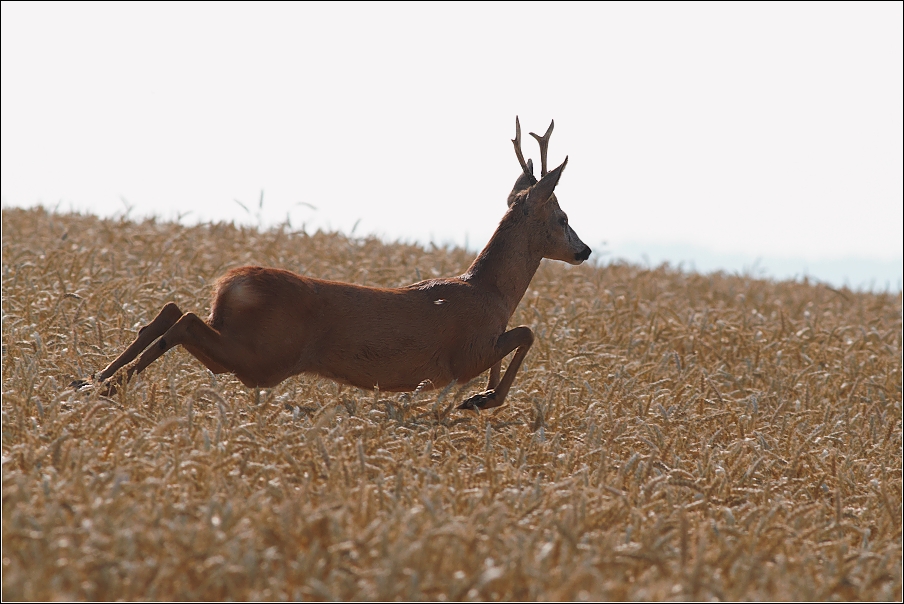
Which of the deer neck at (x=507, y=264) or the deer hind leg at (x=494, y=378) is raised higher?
the deer neck at (x=507, y=264)

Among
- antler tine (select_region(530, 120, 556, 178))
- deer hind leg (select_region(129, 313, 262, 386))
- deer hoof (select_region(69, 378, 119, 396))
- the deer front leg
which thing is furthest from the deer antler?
deer hoof (select_region(69, 378, 119, 396))

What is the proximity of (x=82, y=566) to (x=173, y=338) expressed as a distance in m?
2.11

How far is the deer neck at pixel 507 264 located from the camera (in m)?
6.79

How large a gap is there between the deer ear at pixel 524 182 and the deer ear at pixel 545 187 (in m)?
0.18

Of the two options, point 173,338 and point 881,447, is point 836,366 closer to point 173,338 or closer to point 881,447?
point 881,447

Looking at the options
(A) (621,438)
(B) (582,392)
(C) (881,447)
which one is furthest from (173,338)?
(C) (881,447)

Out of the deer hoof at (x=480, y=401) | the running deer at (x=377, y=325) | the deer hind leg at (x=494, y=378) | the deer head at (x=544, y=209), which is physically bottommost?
the deer hoof at (x=480, y=401)

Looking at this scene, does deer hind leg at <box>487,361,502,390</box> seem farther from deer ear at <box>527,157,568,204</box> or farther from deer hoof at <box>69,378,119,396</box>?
deer hoof at <box>69,378,119,396</box>

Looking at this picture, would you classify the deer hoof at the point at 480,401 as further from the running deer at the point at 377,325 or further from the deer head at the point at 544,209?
the deer head at the point at 544,209

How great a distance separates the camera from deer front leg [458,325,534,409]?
6.42m

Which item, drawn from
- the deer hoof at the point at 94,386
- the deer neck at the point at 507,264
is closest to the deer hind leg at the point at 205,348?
the deer hoof at the point at 94,386

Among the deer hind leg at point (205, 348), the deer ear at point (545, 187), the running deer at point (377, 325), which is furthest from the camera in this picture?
the deer ear at point (545, 187)

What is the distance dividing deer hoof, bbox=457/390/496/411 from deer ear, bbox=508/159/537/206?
150cm

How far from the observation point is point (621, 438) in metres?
5.88
